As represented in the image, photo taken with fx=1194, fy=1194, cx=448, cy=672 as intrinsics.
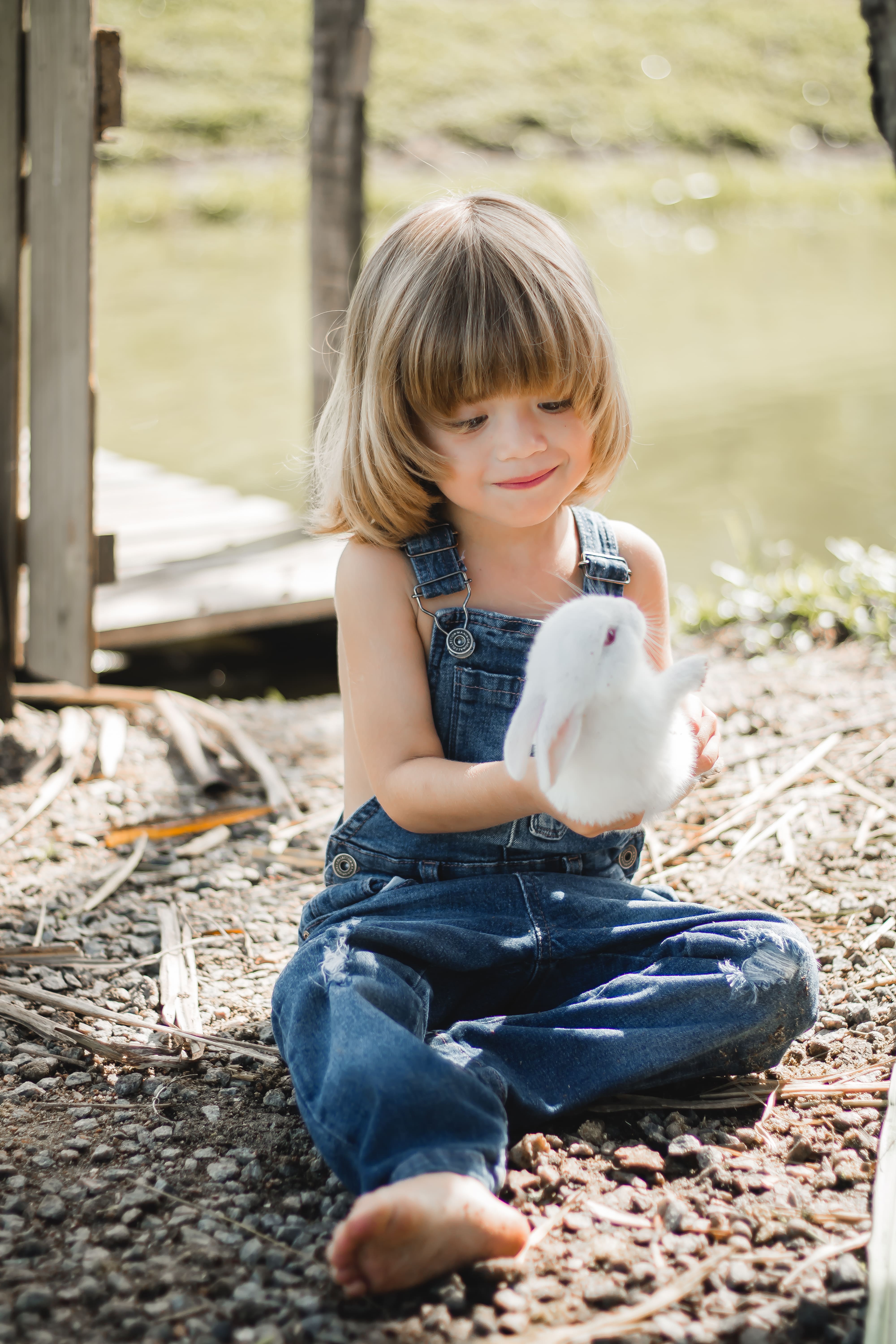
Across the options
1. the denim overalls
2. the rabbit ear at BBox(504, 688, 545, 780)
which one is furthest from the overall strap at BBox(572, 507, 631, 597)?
the rabbit ear at BBox(504, 688, 545, 780)

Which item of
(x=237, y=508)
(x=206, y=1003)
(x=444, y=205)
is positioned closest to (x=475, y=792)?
(x=206, y=1003)

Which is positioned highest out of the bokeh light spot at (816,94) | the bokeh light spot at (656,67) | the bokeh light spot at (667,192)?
the bokeh light spot at (656,67)

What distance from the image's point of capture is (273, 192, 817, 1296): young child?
1734 mm

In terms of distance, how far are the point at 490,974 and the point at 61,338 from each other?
7.24 feet

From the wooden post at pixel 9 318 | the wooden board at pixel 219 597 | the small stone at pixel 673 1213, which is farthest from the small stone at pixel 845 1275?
the wooden board at pixel 219 597

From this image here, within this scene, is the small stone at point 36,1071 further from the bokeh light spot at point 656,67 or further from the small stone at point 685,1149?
the bokeh light spot at point 656,67

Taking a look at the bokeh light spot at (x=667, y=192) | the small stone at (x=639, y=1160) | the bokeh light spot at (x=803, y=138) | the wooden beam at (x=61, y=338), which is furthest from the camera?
the bokeh light spot at (x=803, y=138)

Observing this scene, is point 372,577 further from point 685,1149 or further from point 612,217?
point 612,217

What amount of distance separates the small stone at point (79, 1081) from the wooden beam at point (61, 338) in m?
1.65

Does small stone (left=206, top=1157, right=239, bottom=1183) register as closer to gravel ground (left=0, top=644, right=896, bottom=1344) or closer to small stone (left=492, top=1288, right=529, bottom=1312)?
gravel ground (left=0, top=644, right=896, bottom=1344)

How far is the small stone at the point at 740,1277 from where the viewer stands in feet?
4.71

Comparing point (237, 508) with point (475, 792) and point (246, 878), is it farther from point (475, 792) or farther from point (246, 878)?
point (475, 792)

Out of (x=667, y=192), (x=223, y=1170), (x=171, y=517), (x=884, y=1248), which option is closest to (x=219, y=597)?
(x=171, y=517)

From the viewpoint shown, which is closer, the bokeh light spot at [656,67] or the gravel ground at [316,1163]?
the gravel ground at [316,1163]
